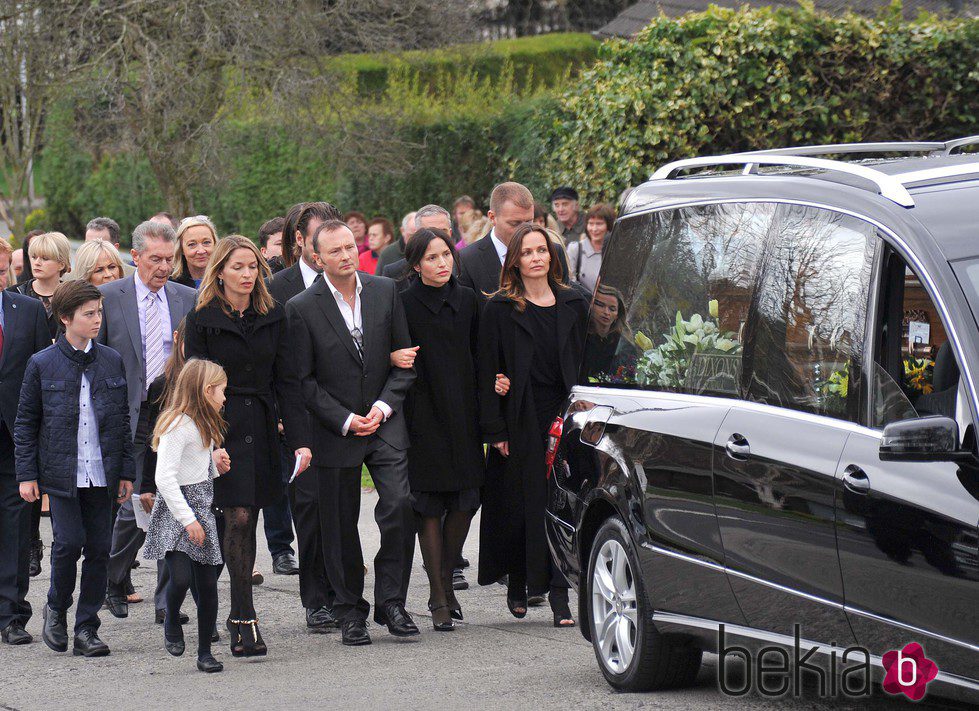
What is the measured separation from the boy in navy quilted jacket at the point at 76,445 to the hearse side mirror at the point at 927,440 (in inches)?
173

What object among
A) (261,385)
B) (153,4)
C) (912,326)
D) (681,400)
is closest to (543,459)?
(261,385)

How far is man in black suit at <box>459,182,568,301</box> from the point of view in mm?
9094

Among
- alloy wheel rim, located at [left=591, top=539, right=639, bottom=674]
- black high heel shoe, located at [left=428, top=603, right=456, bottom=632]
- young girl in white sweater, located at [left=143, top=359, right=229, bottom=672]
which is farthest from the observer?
black high heel shoe, located at [left=428, top=603, right=456, bottom=632]

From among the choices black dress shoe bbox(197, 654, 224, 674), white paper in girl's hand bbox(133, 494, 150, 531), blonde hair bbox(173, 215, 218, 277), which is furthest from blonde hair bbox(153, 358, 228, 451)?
blonde hair bbox(173, 215, 218, 277)

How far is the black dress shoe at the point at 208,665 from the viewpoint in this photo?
7.20 metres

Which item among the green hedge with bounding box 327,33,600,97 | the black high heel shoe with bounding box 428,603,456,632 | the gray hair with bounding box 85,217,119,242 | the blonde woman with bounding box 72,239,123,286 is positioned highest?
the green hedge with bounding box 327,33,600,97

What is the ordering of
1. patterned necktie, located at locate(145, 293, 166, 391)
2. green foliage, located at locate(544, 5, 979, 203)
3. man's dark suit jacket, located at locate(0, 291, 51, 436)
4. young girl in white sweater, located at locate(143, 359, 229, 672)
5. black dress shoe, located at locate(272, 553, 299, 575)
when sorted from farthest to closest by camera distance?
green foliage, located at locate(544, 5, 979, 203) → black dress shoe, located at locate(272, 553, 299, 575) → patterned necktie, located at locate(145, 293, 166, 391) → man's dark suit jacket, located at locate(0, 291, 51, 436) → young girl in white sweater, located at locate(143, 359, 229, 672)

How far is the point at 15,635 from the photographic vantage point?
800 cm

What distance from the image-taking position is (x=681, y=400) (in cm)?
601

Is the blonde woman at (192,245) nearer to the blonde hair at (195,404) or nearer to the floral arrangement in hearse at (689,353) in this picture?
the blonde hair at (195,404)

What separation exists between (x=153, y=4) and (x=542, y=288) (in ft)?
41.9

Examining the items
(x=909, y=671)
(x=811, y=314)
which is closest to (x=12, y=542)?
(x=811, y=314)

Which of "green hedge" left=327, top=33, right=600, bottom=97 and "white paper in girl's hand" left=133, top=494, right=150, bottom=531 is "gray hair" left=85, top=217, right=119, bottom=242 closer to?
"white paper in girl's hand" left=133, top=494, right=150, bottom=531

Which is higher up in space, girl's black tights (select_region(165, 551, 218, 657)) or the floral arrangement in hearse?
the floral arrangement in hearse
